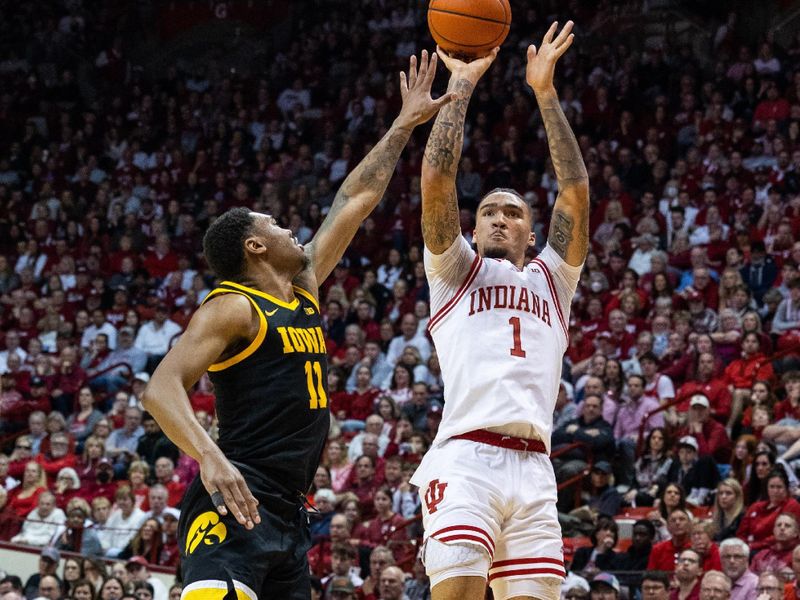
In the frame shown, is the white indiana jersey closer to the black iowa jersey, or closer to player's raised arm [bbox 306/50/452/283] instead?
player's raised arm [bbox 306/50/452/283]

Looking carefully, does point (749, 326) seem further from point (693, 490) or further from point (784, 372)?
point (693, 490)

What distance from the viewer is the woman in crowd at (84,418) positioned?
16734mm

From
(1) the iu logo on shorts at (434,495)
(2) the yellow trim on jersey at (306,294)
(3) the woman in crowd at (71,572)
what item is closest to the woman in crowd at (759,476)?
(3) the woman in crowd at (71,572)

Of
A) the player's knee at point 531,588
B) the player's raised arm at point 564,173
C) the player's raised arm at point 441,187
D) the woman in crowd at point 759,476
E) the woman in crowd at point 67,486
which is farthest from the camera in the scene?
the woman in crowd at point 67,486

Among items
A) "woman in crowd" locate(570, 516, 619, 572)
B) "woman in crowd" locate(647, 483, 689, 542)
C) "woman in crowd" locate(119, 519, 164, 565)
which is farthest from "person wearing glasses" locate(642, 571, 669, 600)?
"woman in crowd" locate(119, 519, 164, 565)

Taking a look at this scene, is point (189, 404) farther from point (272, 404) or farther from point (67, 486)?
point (67, 486)

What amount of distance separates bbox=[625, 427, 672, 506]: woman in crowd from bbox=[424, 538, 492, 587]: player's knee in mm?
6894

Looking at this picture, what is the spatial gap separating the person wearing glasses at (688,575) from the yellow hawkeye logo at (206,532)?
5.86 meters

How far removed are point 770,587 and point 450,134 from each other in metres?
5.15

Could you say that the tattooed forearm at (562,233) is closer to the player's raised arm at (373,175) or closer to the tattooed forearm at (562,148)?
the tattooed forearm at (562,148)

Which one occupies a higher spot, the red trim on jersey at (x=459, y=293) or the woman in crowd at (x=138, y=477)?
the woman in crowd at (x=138, y=477)

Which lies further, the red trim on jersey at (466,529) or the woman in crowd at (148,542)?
the woman in crowd at (148,542)

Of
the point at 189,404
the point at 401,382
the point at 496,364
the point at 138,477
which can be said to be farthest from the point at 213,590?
the point at 401,382

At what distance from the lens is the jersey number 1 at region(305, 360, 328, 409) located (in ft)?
17.8
